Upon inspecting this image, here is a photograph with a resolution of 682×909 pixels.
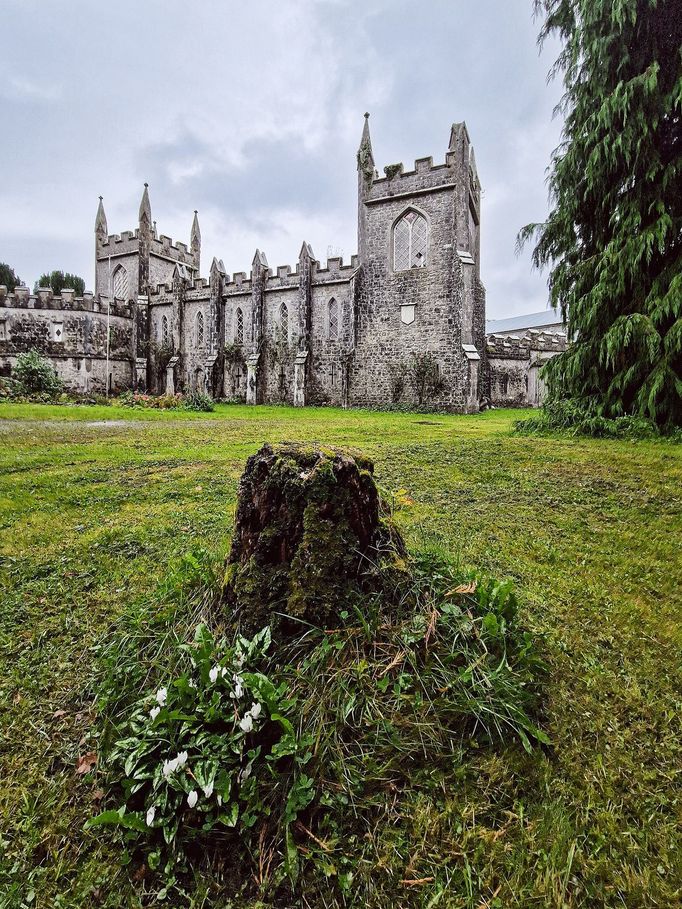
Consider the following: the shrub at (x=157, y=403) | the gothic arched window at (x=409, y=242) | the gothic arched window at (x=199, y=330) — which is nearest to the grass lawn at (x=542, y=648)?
the shrub at (x=157, y=403)

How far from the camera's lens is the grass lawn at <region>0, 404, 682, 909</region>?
4.68 feet

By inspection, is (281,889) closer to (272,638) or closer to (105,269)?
(272,638)

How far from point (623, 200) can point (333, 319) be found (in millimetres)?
16197

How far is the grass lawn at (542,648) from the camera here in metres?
1.43

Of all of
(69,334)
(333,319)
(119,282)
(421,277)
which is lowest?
(69,334)

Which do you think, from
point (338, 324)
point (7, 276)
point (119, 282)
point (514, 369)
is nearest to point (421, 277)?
point (338, 324)

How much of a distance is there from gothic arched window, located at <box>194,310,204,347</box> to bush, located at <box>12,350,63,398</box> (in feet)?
29.4

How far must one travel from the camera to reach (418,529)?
12.2 feet

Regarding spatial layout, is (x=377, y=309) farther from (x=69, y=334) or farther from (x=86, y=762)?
(x=86, y=762)

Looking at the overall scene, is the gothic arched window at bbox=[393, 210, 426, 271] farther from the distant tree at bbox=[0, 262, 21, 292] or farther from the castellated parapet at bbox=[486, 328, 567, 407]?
the distant tree at bbox=[0, 262, 21, 292]

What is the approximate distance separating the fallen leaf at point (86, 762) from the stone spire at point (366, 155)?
24644 millimetres

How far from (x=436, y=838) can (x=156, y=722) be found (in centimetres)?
100

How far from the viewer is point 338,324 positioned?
79.2 ft

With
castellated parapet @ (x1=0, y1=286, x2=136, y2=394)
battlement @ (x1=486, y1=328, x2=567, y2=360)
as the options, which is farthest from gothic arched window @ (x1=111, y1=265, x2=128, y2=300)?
battlement @ (x1=486, y1=328, x2=567, y2=360)
